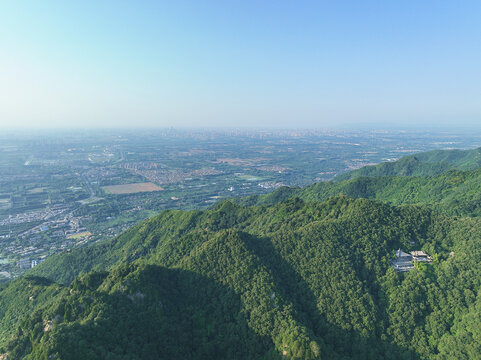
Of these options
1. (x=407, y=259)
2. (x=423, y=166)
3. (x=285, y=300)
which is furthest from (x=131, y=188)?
(x=407, y=259)

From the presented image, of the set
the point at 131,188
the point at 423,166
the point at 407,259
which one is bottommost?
the point at 131,188

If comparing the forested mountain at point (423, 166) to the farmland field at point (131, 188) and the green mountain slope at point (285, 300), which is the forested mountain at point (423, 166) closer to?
the green mountain slope at point (285, 300)

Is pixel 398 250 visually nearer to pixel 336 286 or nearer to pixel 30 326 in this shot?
pixel 336 286

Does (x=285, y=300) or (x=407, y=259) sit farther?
(x=407, y=259)

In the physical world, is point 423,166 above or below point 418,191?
above

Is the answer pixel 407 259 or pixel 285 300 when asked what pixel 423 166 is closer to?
pixel 407 259

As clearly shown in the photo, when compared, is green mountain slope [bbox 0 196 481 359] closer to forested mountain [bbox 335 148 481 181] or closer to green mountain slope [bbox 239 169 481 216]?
green mountain slope [bbox 239 169 481 216]

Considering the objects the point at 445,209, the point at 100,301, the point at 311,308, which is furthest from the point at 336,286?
the point at 445,209
